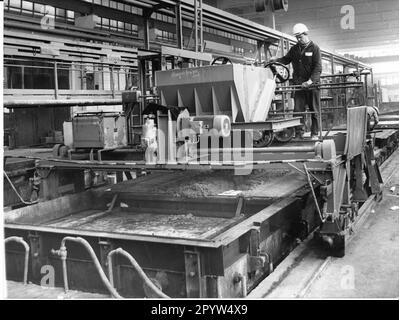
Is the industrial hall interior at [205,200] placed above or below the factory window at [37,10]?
below

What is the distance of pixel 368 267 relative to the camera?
3963 mm

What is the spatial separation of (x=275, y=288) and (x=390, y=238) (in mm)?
1875

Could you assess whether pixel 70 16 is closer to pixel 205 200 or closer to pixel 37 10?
pixel 37 10

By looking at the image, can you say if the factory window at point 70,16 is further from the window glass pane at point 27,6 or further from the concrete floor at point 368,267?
the concrete floor at point 368,267

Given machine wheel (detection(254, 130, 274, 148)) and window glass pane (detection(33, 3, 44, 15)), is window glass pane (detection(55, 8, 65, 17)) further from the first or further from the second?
machine wheel (detection(254, 130, 274, 148))

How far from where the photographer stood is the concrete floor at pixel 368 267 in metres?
3.48

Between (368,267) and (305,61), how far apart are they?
11.4ft

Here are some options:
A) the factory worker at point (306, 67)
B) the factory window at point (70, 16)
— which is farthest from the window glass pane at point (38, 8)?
the factory worker at point (306, 67)

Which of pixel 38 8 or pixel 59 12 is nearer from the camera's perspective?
pixel 38 8

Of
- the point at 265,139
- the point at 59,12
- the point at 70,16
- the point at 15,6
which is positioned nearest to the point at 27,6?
the point at 15,6

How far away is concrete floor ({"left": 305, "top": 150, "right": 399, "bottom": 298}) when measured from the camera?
3.48 meters

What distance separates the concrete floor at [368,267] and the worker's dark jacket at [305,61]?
7.19 ft

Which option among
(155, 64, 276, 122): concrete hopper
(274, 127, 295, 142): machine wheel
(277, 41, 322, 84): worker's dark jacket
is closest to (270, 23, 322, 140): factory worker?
(277, 41, 322, 84): worker's dark jacket

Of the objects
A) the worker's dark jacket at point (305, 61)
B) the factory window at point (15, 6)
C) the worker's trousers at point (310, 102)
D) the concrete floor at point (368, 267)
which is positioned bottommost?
the concrete floor at point (368, 267)
